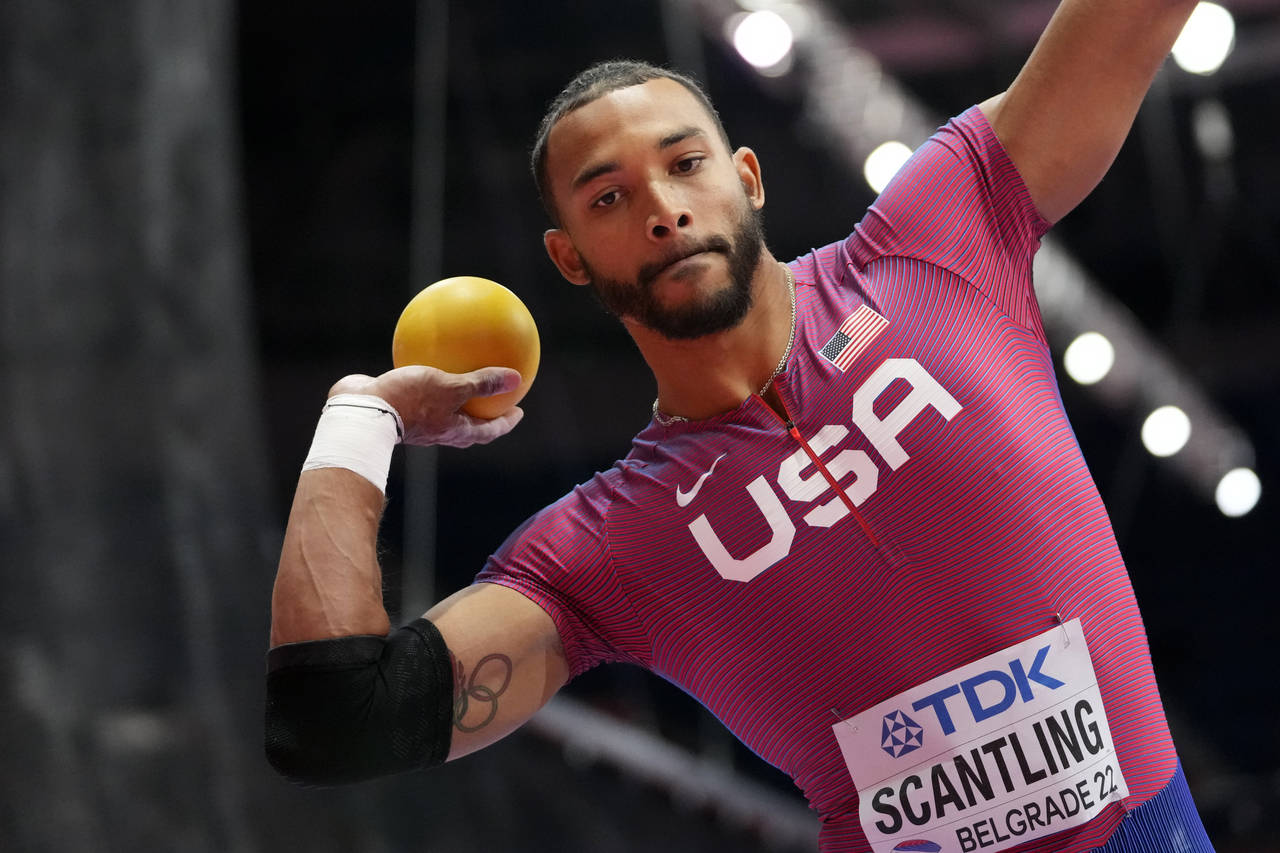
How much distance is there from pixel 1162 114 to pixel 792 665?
6.79 metres

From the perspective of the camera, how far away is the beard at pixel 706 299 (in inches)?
77.4

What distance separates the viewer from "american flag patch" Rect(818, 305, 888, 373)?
1912mm

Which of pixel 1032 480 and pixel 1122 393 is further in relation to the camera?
pixel 1122 393

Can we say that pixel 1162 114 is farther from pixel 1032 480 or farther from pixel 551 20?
pixel 1032 480

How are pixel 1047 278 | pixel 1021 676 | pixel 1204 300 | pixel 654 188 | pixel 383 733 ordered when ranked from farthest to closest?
pixel 1204 300 < pixel 1047 278 < pixel 654 188 < pixel 383 733 < pixel 1021 676

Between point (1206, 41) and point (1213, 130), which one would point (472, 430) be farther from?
point (1213, 130)

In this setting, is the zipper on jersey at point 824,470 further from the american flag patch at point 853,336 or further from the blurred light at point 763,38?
the blurred light at point 763,38

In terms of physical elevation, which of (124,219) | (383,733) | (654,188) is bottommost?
(383,733)

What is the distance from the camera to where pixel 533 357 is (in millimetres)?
2209

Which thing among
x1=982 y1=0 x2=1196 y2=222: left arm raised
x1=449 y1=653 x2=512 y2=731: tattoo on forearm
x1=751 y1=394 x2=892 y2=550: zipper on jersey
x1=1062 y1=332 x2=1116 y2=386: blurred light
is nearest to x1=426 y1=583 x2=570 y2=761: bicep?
x1=449 y1=653 x2=512 y2=731: tattoo on forearm

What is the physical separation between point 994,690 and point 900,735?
15 cm

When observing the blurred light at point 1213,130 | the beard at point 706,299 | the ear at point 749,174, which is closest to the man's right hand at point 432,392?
the beard at point 706,299

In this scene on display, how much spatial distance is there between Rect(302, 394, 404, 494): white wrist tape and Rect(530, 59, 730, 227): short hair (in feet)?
1.53

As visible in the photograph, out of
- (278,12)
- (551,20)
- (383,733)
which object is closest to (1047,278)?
(551,20)
